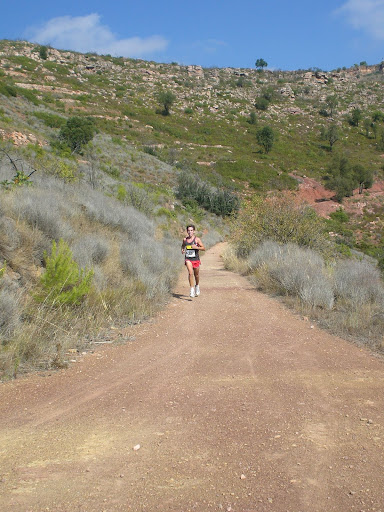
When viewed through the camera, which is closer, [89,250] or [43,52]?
[89,250]

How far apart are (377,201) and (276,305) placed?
39398 mm

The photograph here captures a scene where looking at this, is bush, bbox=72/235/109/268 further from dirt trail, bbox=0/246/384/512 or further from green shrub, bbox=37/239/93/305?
dirt trail, bbox=0/246/384/512

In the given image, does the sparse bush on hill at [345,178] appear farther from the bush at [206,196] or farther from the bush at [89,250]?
the bush at [89,250]

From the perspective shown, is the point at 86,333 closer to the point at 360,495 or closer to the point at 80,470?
the point at 80,470

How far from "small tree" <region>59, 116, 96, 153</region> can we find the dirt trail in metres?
24.7

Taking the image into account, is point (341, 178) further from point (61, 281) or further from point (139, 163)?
point (61, 281)

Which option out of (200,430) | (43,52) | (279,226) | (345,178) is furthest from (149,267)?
(43,52)

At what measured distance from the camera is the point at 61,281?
21.6 feet

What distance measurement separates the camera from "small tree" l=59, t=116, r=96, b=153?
28.7 meters

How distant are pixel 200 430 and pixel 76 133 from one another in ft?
95.0

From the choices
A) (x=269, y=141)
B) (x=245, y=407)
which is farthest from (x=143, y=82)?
(x=245, y=407)

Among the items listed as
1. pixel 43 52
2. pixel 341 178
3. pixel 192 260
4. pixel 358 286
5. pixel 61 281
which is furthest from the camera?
pixel 43 52

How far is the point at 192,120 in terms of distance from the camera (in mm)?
65125

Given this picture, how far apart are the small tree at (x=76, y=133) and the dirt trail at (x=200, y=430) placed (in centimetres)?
2469
